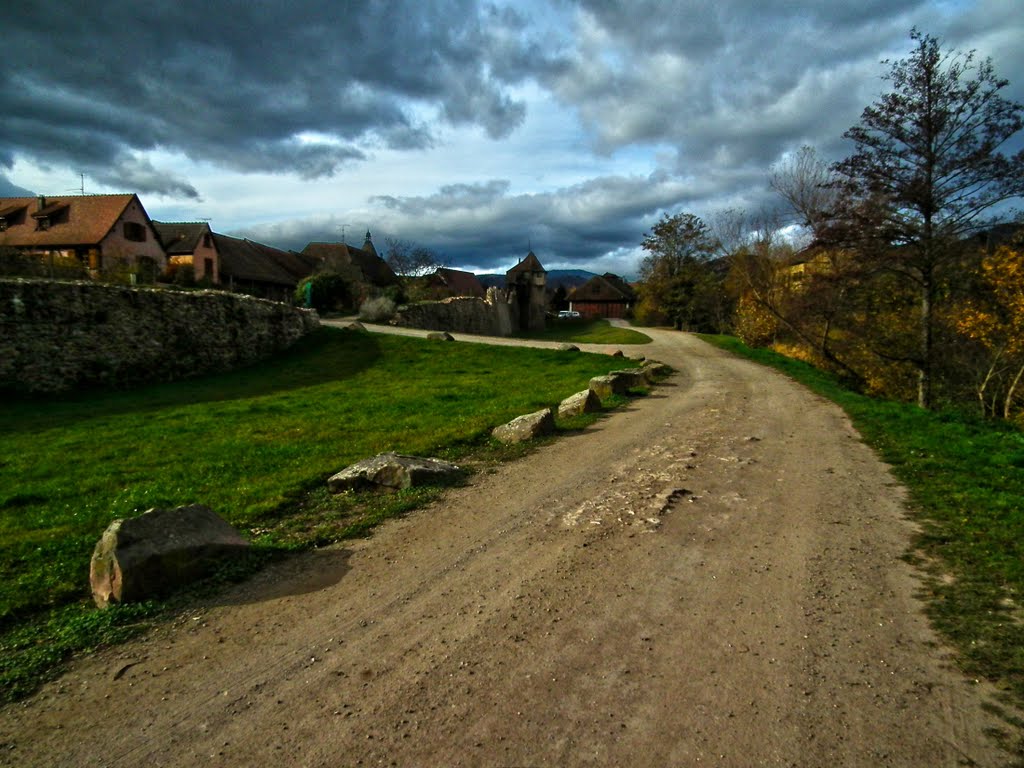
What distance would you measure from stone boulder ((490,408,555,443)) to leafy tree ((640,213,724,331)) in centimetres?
4319

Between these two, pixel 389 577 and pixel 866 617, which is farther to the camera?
pixel 389 577

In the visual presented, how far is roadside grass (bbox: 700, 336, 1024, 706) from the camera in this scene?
12.8ft

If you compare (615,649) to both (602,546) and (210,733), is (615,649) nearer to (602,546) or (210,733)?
(602,546)

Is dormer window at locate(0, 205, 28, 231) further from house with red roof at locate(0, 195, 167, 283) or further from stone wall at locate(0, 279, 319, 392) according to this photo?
stone wall at locate(0, 279, 319, 392)

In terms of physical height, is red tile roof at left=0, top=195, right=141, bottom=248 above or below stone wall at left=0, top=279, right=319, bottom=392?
above

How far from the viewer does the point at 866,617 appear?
13.9 ft

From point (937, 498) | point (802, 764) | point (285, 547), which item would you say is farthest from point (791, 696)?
point (937, 498)

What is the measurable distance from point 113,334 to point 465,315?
25.7 metres

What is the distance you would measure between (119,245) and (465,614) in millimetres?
48568

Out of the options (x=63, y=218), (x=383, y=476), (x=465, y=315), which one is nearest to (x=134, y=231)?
(x=63, y=218)

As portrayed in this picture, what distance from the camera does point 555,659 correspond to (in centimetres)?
371

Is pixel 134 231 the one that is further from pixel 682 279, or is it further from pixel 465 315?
pixel 682 279

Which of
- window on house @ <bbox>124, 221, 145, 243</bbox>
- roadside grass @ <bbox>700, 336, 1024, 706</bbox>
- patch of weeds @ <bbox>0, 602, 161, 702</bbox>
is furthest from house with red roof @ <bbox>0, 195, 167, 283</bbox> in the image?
roadside grass @ <bbox>700, 336, 1024, 706</bbox>

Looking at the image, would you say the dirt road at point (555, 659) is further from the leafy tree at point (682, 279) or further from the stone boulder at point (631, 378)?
the leafy tree at point (682, 279)
